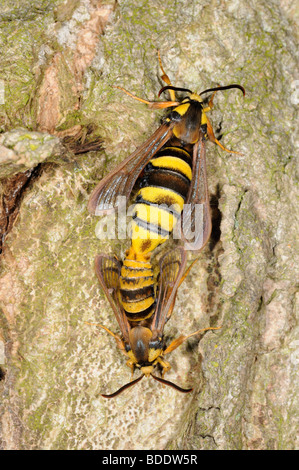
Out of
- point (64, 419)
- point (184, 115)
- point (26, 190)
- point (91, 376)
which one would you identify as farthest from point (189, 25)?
Result: point (64, 419)

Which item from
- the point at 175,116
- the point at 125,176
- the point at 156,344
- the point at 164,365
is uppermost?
the point at 175,116

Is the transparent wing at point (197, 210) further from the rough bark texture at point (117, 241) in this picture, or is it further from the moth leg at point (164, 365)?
the moth leg at point (164, 365)

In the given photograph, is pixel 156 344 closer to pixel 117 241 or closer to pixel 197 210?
pixel 117 241

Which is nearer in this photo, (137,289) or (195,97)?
(195,97)

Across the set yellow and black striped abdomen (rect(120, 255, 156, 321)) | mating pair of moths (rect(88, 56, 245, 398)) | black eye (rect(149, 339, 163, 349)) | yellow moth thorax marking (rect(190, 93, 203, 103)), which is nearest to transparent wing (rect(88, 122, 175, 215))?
mating pair of moths (rect(88, 56, 245, 398))

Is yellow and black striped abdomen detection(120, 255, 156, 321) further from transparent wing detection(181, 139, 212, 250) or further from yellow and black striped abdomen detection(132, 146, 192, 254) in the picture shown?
transparent wing detection(181, 139, 212, 250)

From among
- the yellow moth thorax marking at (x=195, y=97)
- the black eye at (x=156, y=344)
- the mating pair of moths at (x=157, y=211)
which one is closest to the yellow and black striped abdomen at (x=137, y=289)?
the mating pair of moths at (x=157, y=211)

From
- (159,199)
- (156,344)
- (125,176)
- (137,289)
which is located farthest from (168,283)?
(125,176)
